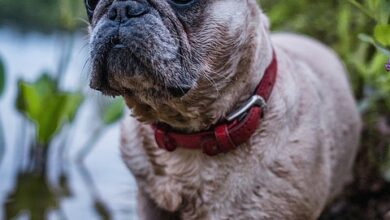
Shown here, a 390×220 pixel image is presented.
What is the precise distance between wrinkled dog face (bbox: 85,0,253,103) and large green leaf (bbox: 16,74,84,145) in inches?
60.9

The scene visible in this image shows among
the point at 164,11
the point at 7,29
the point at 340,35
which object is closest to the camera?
the point at 164,11

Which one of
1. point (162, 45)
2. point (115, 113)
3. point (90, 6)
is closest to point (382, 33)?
point (162, 45)

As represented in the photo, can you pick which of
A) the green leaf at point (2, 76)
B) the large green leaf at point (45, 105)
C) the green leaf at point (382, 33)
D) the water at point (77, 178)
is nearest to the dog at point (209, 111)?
the green leaf at point (382, 33)

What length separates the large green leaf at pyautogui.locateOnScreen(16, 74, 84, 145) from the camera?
419 cm

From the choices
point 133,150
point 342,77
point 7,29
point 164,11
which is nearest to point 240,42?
point 164,11

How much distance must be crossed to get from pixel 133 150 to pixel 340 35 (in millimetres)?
1755

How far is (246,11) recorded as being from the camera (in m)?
2.74

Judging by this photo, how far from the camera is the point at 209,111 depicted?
8.95ft

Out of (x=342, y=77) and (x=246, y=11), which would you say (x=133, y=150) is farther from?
(x=342, y=77)

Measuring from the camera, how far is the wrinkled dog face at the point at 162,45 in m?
2.49

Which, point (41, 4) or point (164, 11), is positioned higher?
point (164, 11)

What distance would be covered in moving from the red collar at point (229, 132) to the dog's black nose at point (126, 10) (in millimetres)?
428

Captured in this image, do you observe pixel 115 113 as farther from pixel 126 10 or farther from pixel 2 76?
pixel 126 10

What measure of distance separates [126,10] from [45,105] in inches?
71.0
